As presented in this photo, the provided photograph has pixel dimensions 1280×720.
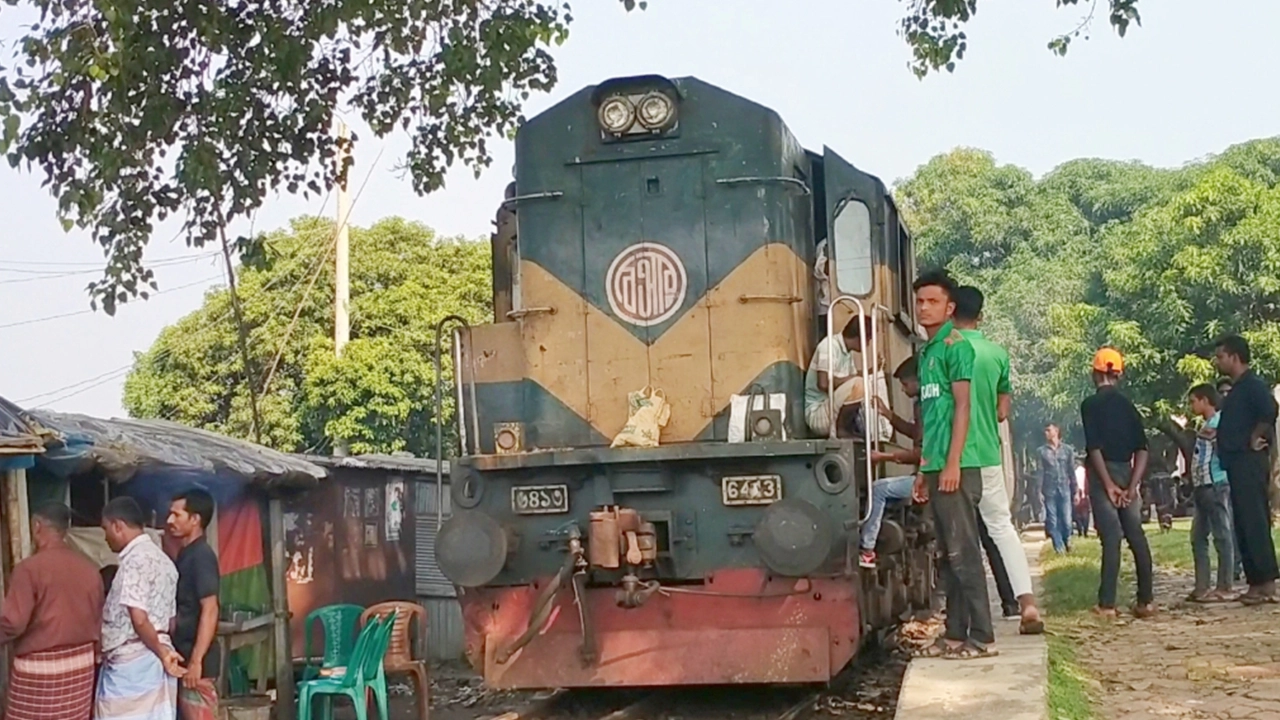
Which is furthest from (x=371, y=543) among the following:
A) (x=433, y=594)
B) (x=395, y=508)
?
(x=433, y=594)

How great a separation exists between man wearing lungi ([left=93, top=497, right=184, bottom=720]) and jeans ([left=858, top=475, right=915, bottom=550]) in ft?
11.6

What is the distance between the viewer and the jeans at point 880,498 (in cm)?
782

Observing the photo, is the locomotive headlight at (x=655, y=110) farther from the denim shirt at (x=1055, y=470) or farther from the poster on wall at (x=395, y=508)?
the denim shirt at (x=1055, y=470)

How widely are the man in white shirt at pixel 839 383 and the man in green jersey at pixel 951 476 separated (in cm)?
102

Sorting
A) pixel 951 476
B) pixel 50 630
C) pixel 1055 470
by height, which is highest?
pixel 951 476

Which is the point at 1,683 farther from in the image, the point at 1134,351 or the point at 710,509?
the point at 1134,351

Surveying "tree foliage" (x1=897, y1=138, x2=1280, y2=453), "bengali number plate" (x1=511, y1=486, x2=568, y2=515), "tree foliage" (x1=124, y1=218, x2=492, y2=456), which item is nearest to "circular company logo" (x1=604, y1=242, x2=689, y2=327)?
"bengali number plate" (x1=511, y1=486, x2=568, y2=515)

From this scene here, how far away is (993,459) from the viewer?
705cm

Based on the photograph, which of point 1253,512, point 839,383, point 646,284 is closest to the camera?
point 839,383

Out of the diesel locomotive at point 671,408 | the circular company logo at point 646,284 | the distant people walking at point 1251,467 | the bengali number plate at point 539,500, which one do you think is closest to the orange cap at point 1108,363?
the distant people walking at point 1251,467

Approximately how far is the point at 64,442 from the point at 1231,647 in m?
6.51

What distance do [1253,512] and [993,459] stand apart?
12.9 feet

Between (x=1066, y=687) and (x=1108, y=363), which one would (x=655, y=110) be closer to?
(x=1108, y=363)

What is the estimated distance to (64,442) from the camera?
25.5ft
